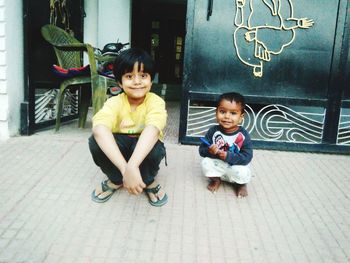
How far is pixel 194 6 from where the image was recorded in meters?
4.18

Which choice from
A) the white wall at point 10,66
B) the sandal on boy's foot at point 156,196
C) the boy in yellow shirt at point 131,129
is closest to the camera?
the boy in yellow shirt at point 131,129

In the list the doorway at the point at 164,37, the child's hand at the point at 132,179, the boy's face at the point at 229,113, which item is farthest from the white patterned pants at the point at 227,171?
the doorway at the point at 164,37

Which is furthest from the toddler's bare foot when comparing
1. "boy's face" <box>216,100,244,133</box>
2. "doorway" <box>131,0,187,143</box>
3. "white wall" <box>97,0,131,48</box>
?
"doorway" <box>131,0,187,143</box>

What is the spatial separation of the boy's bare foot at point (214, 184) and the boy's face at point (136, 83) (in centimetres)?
101

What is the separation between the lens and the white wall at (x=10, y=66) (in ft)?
13.5

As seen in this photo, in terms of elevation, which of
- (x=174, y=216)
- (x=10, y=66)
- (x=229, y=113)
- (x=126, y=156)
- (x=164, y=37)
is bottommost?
(x=174, y=216)

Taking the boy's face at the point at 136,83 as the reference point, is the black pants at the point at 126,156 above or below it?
below

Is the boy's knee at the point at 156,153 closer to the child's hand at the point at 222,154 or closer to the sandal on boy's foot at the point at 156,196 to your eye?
the sandal on boy's foot at the point at 156,196

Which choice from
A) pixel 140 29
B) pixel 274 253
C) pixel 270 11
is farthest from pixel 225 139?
pixel 140 29

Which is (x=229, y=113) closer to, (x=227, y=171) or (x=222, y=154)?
(x=222, y=154)

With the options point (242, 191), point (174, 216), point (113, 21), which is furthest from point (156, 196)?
point (113, 21)

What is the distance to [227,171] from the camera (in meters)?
3.14

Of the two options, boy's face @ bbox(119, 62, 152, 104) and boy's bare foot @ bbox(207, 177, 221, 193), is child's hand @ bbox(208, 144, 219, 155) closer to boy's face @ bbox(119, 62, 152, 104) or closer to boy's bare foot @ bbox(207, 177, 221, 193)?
boy's bare foot @ bbox(207, 177, 221, 193)

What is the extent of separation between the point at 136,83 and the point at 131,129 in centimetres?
37
